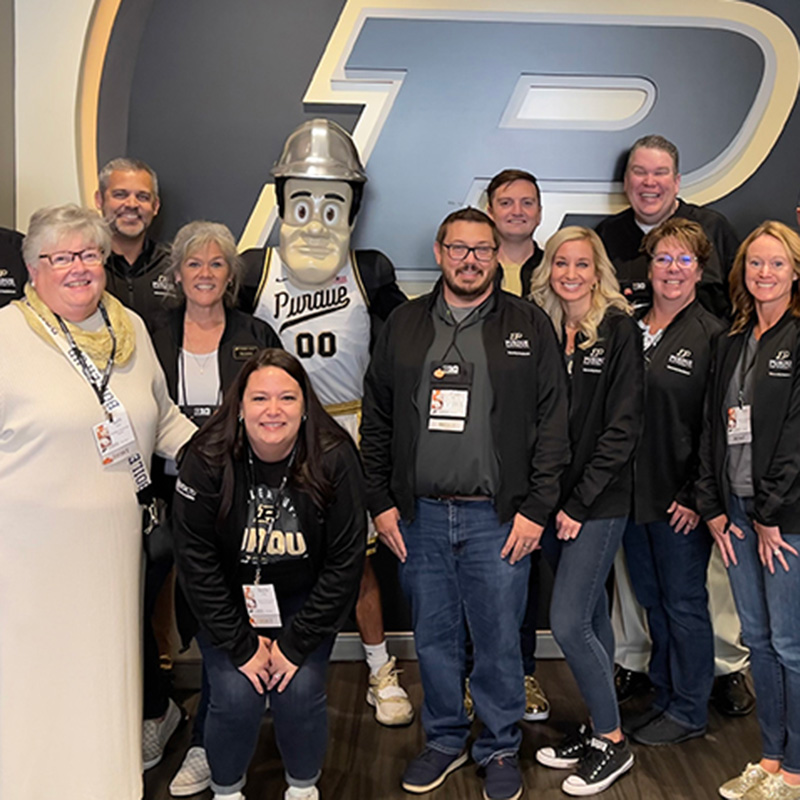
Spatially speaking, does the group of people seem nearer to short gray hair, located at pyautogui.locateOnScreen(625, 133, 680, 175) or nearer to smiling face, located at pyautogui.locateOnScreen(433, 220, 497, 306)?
smiling face, located at pyautogui.locateOnScreen(433, 220, 497, 306)

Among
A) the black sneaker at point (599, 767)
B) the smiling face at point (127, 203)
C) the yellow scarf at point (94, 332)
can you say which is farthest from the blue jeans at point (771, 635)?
the smiling face at point (127, 203)

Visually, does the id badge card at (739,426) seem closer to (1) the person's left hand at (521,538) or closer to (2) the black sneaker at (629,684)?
(1) the person's left hand at (521,538)

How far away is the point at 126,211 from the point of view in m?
2.74

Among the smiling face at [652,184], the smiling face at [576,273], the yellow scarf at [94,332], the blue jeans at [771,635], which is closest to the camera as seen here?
the yellow scarf at [94,332]

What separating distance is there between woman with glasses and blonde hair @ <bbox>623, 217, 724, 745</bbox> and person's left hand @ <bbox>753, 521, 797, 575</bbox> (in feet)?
0.99

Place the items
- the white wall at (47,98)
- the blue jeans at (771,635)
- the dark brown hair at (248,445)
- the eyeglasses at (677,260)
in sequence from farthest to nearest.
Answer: the white wall at (47,98) → the eyeglasses at (677,260) → the blue jeans at (771,635) → the dark brown hair at (248,445)

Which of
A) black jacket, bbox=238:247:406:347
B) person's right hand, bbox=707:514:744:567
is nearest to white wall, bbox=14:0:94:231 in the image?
black jacket, bbox=238:247:406:347

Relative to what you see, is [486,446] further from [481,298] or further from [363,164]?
[363,164]

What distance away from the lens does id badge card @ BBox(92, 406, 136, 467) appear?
1.97 meters

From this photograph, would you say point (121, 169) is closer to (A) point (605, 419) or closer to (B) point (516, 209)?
(B) point (516, 209)

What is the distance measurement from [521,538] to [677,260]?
35.9 inches

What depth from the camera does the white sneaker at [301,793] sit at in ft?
7.29

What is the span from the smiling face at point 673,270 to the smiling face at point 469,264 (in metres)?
0.53

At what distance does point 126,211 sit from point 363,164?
35.5 inches
